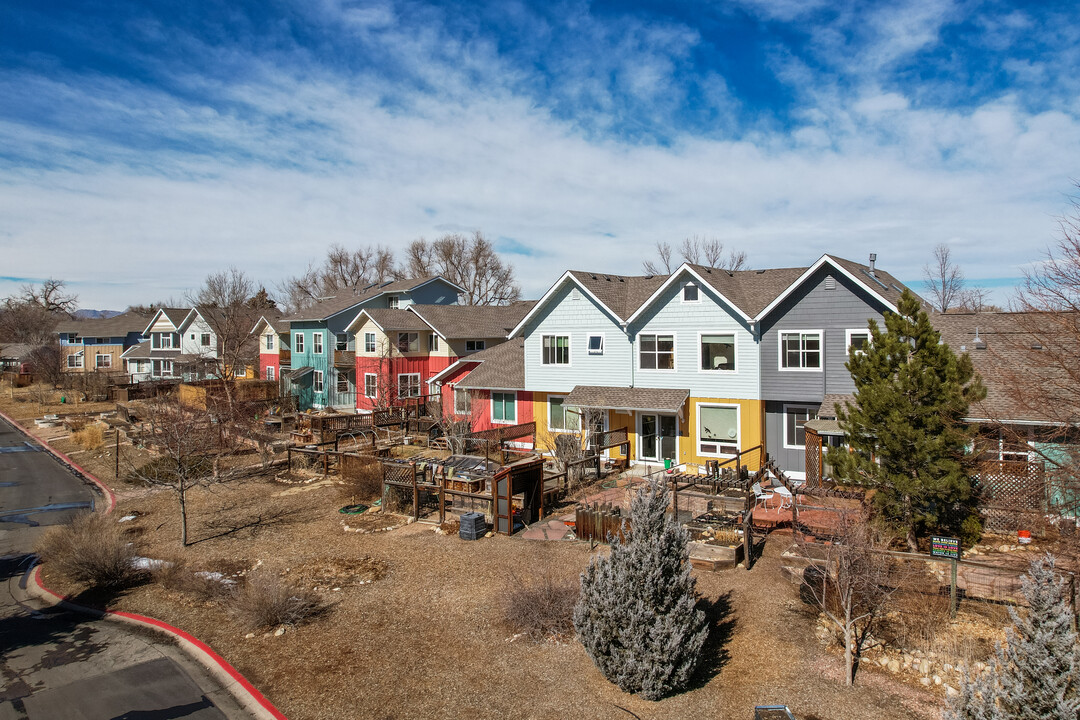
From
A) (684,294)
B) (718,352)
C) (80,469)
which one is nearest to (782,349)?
(718,352)

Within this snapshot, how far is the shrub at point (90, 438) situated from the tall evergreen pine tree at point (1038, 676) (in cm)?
3815

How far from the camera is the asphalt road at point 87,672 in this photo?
993cm

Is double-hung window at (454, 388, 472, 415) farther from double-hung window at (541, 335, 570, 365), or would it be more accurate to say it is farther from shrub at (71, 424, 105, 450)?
shrub at (71, 424, 105, 450)

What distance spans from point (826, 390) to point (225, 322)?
189 ft

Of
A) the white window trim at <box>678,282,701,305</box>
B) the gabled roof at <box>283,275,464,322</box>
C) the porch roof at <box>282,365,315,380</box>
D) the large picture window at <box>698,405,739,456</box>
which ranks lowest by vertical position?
the large picture window at <box>698,405,739,456</box>

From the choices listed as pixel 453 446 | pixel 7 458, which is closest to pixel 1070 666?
pixel 453 446

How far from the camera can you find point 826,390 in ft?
71.4

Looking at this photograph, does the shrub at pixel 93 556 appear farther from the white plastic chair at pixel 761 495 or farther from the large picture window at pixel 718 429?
the large picture window at pixel 718 429

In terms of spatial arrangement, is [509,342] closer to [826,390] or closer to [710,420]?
[710,420]

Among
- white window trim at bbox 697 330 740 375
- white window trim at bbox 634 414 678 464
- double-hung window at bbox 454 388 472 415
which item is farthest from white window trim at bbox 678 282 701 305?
double-hung window at bbox 454 388 472 415

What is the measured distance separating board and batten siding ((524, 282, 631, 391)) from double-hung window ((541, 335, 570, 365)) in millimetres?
184

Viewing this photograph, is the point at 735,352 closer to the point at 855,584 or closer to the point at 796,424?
the point at 796,424

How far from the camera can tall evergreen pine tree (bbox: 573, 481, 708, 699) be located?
9406 millimetres

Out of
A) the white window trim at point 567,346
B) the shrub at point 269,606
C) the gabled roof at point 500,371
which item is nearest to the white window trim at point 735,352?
the white window trim at point 567,346
